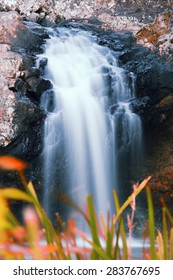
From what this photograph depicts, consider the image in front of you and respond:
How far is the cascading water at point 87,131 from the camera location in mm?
7402

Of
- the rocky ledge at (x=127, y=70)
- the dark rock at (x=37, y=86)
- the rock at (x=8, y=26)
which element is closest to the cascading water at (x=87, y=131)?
the dark rock at (x=37, y=86)

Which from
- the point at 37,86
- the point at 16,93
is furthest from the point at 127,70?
the point at 16,93

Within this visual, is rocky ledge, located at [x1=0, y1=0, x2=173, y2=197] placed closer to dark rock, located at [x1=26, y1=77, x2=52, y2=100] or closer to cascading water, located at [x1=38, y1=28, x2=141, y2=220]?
dark rock, located at [x1=26, y1=77, x2=52, y2=100]

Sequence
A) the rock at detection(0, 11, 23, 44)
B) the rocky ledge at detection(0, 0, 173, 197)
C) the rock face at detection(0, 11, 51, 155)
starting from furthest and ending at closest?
the rock at detection(0, 11, 23, 44) → the rocky ledge at detection(0, 0, 173, 197) → the rock face at detection(0, 11, 51, 155)

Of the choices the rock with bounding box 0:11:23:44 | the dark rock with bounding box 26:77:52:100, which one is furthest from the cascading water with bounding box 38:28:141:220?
the rock with bounding box 0:11:23:44

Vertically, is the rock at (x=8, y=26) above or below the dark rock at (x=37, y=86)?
above

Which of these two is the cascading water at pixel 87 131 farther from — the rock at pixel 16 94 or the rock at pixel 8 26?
the rock at pixel 8 26

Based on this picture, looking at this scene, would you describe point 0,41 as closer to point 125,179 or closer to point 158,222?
point 125,179

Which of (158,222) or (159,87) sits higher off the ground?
(159,87)

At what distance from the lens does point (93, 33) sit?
11.2 metres

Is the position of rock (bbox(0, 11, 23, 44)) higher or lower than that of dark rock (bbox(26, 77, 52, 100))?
higher

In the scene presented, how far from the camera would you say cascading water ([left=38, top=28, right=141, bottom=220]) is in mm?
7402
